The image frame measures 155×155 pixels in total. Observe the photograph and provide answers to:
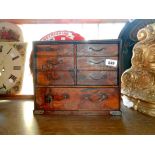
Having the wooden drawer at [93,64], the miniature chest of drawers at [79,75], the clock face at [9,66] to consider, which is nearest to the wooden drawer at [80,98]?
the miniature chest of drawers at [79,75]

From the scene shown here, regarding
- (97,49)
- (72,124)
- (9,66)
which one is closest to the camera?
(72,124)

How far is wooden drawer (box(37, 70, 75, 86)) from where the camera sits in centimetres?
131

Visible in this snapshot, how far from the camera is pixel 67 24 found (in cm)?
177

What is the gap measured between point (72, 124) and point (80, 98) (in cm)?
23

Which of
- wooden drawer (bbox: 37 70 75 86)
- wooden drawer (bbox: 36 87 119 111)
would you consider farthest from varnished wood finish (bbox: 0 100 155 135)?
wooden drawer (bbox: 37 70 75 86)

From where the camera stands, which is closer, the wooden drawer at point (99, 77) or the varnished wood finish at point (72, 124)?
the varnished wood finish at point (72, 124)

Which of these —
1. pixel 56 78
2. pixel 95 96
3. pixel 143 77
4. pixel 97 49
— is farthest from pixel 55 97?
pixel 143 77

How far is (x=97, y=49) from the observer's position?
129cm

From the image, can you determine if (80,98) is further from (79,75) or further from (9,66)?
(9,66)

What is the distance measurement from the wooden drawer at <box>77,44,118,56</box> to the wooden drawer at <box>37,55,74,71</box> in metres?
0.08

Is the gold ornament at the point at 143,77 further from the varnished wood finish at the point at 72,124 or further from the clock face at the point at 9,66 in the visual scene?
the clock face at the point at 9,66

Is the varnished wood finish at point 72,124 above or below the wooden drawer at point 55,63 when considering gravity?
below

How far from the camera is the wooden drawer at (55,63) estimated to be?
1307 mm
